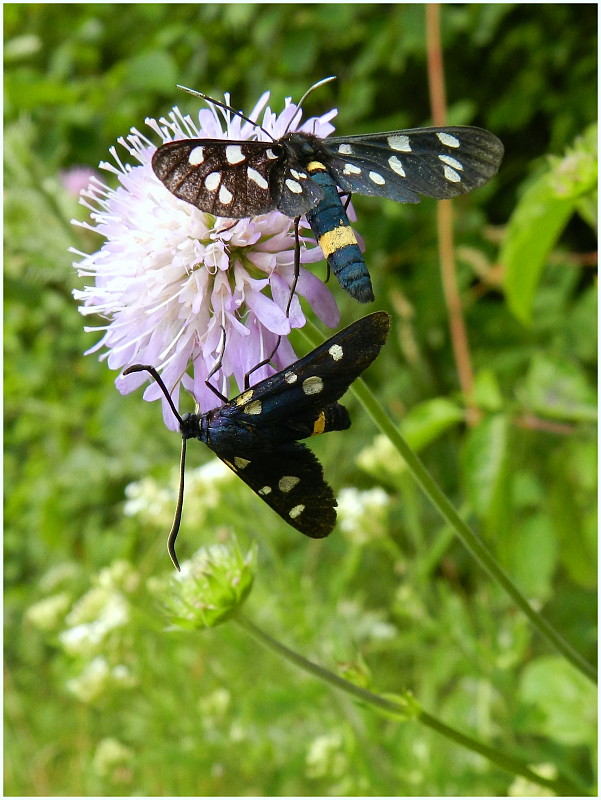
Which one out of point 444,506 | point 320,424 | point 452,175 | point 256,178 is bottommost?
point 444,506

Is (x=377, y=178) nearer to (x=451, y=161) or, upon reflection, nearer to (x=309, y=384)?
(x=451, y=161)

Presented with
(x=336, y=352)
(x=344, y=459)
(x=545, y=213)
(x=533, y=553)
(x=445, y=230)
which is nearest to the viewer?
(x=336, y=352)

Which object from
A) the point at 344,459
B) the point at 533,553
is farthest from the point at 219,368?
the point at 344,459

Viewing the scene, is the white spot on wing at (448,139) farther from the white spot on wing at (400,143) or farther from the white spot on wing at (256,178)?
the white spot on wing at (256,178)

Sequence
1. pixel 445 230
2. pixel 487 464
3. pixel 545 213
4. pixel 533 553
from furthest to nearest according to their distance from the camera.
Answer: pixel 445 230 < pixel 533 553 < pixel 487 464 < pixel 545 213

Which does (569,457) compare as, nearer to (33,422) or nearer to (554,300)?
(554,300)

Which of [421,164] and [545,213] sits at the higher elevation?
[421,164]

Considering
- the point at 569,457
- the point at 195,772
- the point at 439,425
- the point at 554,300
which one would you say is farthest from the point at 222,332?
the point at 554,300

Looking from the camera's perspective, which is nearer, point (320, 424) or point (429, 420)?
point (320, 424)

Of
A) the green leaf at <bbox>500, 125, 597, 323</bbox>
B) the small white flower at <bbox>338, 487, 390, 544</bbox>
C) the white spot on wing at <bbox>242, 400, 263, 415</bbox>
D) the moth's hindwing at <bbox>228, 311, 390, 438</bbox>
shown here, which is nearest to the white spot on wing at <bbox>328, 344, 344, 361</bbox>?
the moth's hindwing at <bbox>228, 311, 390, 438</bbox>
